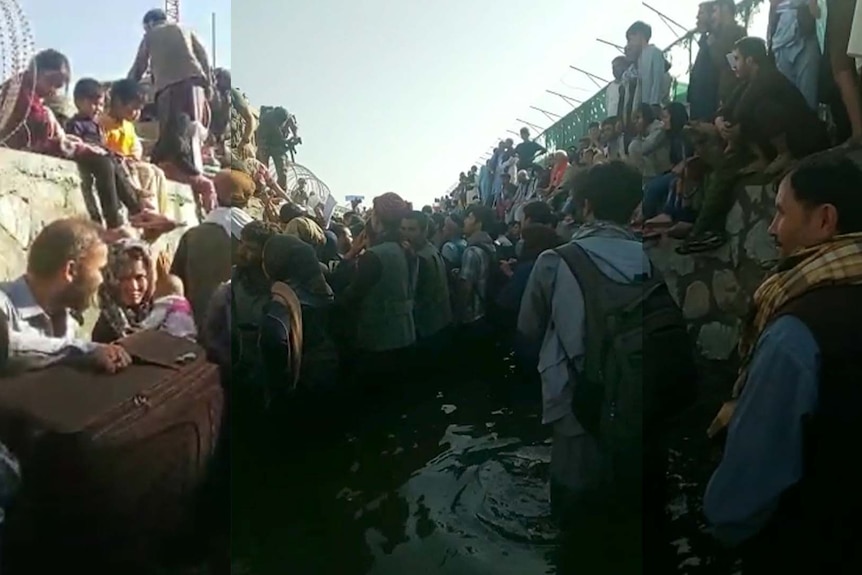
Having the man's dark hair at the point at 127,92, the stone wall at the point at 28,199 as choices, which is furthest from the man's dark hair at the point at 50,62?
the stone wall at the point at 28,199

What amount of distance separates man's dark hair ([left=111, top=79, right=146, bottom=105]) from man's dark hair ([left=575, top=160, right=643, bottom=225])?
138 centimetres

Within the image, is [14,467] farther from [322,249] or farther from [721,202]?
[721,202]

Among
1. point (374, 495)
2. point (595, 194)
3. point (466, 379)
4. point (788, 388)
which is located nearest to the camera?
point (788, 388)

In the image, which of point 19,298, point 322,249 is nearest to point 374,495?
point 322,249

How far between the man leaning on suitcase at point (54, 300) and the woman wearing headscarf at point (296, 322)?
57cm

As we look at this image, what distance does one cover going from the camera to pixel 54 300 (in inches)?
77.3

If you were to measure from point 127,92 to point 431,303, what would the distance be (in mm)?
1423

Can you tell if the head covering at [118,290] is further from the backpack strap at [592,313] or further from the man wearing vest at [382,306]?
the backpack strap at [592,313]

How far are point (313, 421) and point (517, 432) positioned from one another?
2.43 feet

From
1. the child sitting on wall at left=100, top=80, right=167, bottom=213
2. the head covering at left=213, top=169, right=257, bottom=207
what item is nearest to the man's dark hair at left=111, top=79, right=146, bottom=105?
the child sitting on wall at left=100, top=80, right=167, bottom=213

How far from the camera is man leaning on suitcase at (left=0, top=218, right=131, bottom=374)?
76.2 inches

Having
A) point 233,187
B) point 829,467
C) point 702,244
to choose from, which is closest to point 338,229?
point 233,187

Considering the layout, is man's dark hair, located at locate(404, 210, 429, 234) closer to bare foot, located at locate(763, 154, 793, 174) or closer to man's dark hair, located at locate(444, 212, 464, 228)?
man's dark hair, located at locate(444, 212, 464, 228)

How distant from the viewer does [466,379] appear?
9.45 ft
